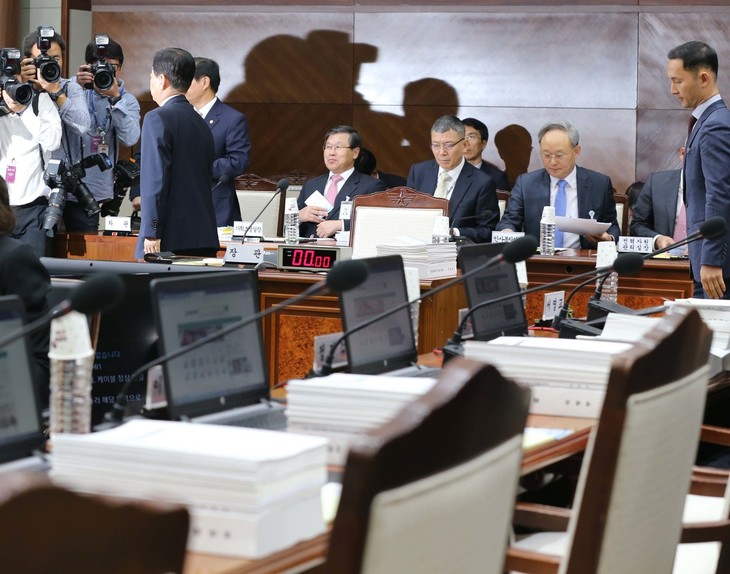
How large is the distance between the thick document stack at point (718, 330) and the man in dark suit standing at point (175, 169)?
2.41m

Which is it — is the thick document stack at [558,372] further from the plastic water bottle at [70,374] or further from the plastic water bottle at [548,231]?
the plastic water bottle at [548,231]

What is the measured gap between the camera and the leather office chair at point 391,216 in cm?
500

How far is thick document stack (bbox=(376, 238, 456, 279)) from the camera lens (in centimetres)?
415

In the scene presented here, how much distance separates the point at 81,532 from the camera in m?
0.70

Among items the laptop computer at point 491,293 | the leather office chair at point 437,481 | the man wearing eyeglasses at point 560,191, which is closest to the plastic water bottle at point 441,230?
the man wearing eyeglasses at point 560,191

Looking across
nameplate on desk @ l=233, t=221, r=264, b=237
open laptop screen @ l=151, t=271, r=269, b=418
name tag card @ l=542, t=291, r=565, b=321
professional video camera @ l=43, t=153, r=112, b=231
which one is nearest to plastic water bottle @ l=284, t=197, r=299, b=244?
nameplate on desk @ l=233, t=221, r=264, b=237

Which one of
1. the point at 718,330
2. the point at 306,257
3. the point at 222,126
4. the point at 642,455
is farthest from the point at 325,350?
the point at 222,126

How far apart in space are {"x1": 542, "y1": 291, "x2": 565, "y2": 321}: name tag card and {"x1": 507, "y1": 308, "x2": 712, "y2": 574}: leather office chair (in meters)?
1.87

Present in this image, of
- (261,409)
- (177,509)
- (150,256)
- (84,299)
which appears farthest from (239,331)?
(150,256)

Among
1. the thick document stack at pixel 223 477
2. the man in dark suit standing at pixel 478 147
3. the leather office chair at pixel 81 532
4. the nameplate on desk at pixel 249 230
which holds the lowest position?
the thick document stack at pixel 223 477

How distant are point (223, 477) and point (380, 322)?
1221mm

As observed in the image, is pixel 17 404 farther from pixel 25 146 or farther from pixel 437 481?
pixel 25 146

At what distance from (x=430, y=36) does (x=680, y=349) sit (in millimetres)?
6780

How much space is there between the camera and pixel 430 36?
8062 mm
